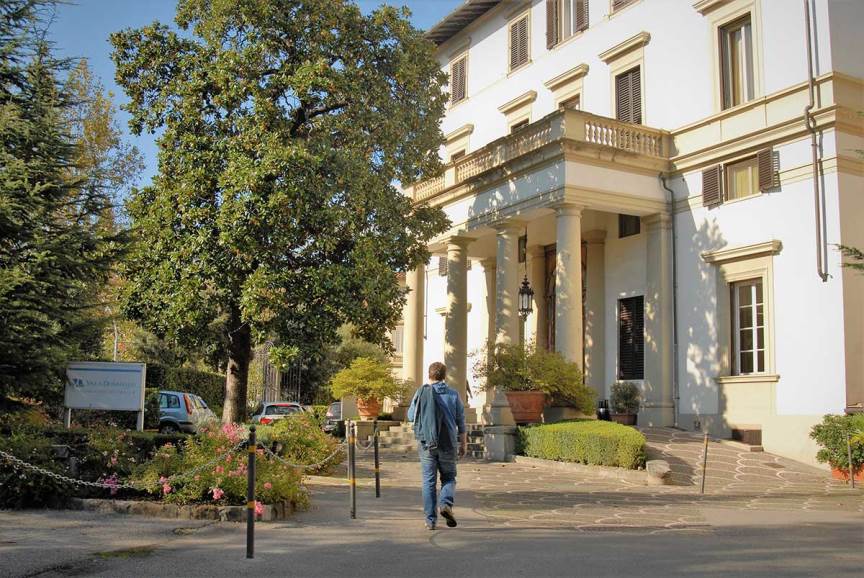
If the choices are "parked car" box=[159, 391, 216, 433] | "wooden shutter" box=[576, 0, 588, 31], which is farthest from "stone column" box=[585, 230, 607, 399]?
"parked car" box=[159, 391, 216, 433]

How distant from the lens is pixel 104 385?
13.9 metres

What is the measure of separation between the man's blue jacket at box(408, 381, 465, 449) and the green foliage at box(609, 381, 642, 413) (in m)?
12.4

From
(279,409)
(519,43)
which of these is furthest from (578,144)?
(279,409)

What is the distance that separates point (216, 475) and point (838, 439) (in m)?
11.2

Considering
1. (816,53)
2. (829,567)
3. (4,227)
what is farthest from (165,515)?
(816,53)

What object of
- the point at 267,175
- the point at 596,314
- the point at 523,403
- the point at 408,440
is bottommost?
the point at 408,440

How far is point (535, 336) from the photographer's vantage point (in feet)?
82.7

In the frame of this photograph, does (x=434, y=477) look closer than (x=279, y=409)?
Yes

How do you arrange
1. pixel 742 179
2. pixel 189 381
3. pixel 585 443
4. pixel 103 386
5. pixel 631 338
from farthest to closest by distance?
1. pixel 189 381
2. pixel 631 338
3. pixel 742 179
4. pixel 585 443
5. pixel 103 386

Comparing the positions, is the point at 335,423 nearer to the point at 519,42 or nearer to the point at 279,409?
the point at 279,409

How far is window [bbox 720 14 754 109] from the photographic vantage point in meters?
19.3

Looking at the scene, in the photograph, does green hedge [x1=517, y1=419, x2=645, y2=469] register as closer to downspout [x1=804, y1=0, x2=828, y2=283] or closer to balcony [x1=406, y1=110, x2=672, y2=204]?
downspout [x1=804, y1=0, x2=828, y2=283]

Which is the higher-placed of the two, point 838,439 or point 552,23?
point 552,23

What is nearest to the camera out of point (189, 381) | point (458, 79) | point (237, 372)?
point (237, 372)
